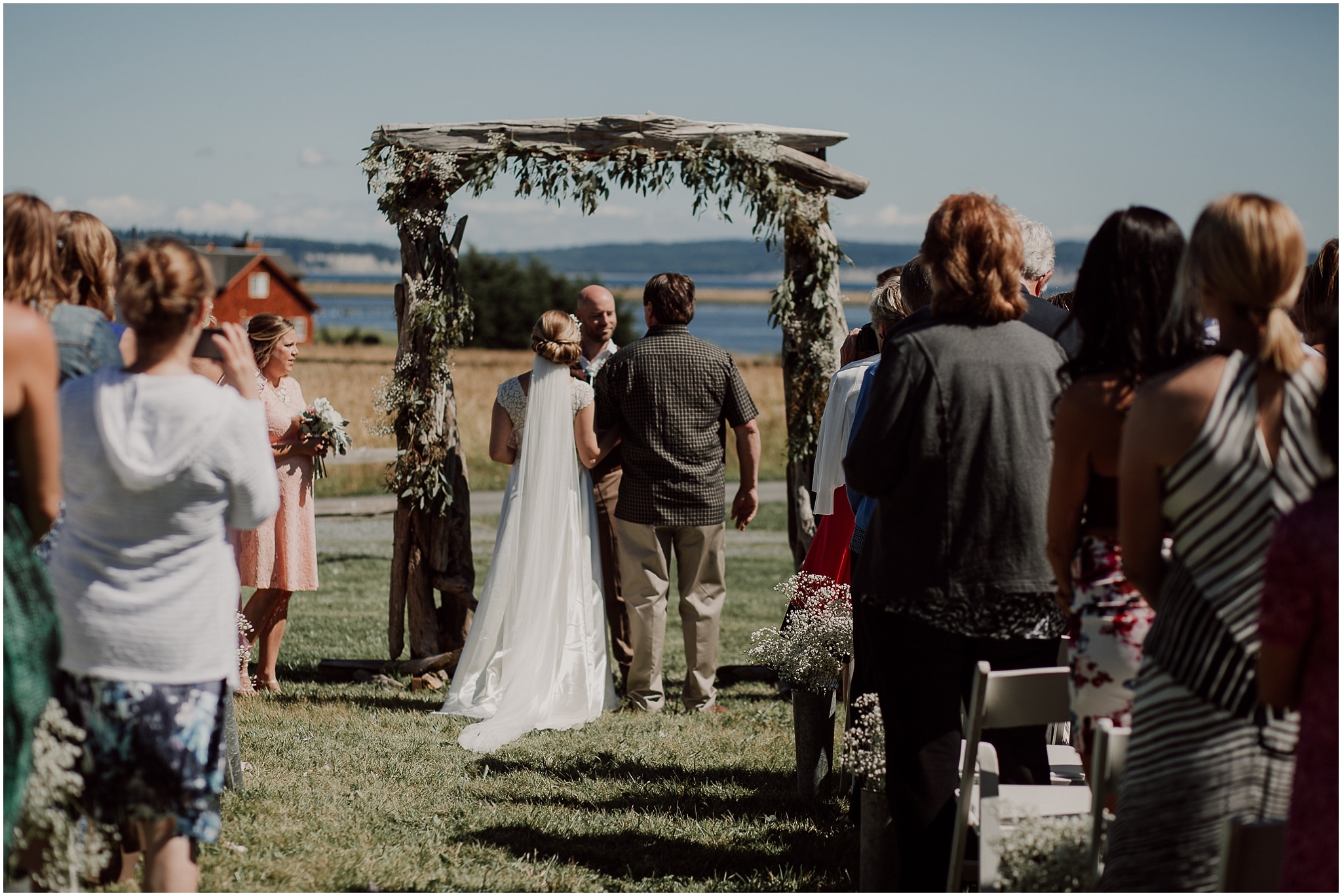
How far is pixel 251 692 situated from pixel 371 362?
32873 millimetres

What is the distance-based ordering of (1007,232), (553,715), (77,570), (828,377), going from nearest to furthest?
(77,570) < (1007,232) < (553,715) < (828,377)

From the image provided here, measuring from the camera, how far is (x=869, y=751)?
12.4ft

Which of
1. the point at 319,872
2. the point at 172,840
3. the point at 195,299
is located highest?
the point at 195,299

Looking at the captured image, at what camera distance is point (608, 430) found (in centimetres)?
633

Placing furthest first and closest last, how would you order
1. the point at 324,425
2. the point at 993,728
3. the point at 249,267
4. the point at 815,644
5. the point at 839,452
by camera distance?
1. the point at 249,267
2. the point at 324,425
3. the point at 839,452
4. the point at 815,644
5. the point at 993,728

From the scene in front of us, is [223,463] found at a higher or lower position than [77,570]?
higher

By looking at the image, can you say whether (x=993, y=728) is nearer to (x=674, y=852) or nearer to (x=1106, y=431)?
(x=1106, y=431)

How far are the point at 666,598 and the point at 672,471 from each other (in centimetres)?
70

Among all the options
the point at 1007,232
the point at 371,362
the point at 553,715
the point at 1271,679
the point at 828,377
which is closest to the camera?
the point at 1271,679

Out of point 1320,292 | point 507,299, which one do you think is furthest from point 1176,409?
point 507,299

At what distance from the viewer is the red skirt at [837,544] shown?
5.03m

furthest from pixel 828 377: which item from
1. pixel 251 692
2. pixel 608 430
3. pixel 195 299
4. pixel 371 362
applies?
pixel 371 362

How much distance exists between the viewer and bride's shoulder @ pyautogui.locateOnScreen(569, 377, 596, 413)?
6.22 metres

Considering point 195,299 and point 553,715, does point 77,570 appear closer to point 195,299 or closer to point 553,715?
point 195,299
